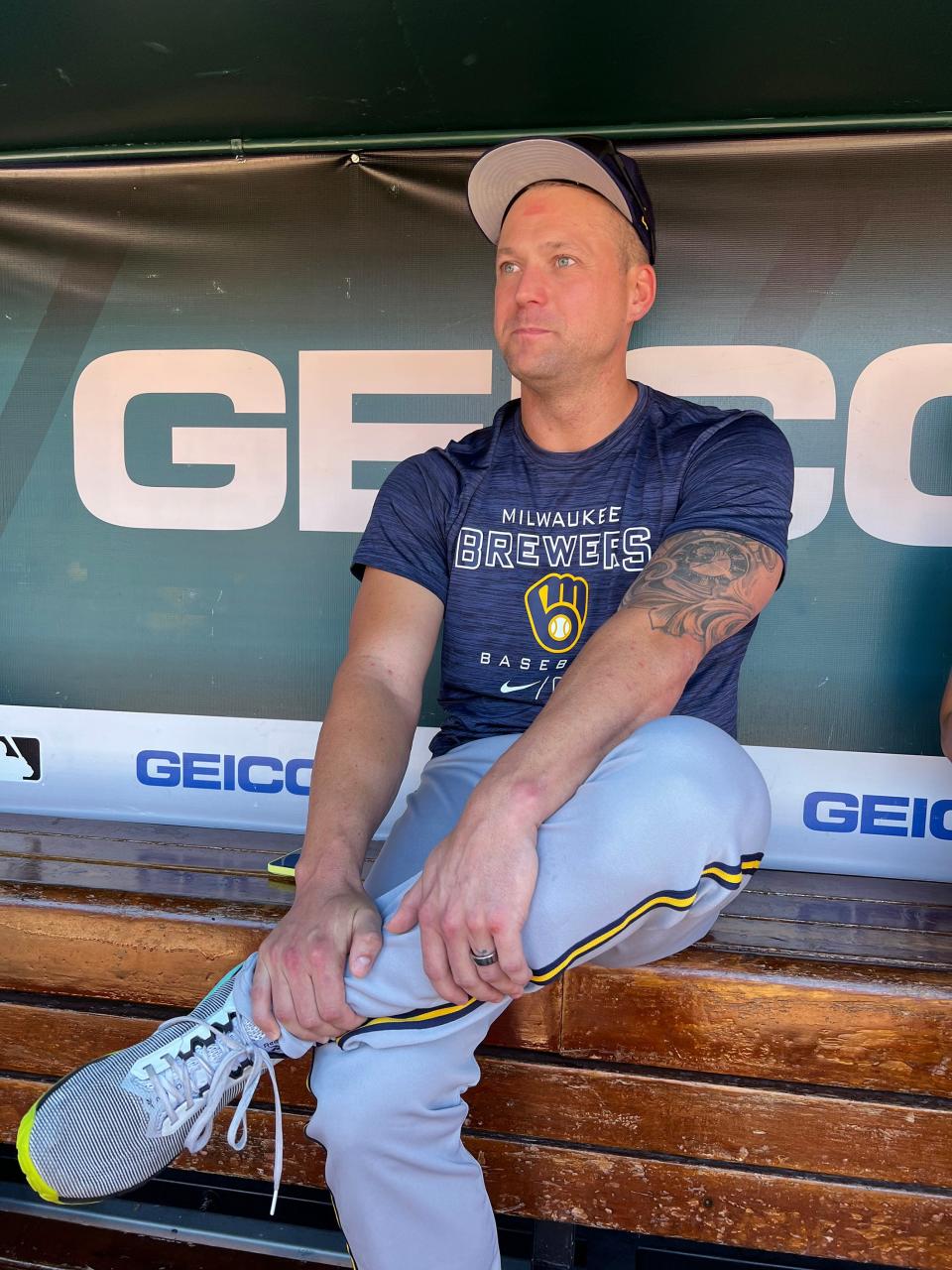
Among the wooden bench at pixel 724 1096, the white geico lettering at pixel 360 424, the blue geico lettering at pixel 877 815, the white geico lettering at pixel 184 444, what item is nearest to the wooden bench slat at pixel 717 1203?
the wooden bench at pixel 724 1096

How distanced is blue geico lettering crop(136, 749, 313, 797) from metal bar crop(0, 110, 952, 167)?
4.09ft

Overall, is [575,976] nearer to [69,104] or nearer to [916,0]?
[916,0]

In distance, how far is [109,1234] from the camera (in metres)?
1.76

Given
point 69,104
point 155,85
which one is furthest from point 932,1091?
point 69,104

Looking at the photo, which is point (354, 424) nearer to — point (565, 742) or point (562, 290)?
point (562, 290)

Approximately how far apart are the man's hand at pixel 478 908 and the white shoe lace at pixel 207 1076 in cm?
25

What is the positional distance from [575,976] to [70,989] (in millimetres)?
780

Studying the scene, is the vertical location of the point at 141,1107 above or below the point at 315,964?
below

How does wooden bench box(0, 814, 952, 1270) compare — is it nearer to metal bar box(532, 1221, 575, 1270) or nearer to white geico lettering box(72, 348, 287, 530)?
metal bar box(532, 1221, 575, 1270)

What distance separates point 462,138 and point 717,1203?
72.1 inches

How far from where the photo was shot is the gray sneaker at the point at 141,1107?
1108 mm

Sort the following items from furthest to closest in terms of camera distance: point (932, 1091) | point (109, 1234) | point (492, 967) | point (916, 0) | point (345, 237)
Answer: point (345, 237) → point (109, 1234) → point (916, 0) → point (932, 1091) → point (492, 967)

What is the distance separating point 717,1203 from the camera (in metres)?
1.36

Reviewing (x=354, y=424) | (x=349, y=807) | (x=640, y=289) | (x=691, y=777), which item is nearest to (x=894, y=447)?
(x=640, y=289)
